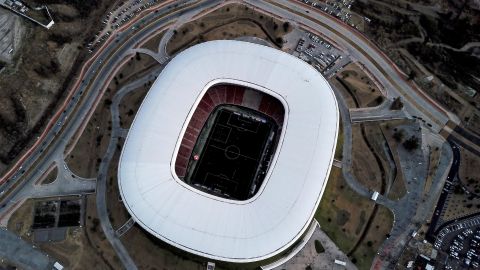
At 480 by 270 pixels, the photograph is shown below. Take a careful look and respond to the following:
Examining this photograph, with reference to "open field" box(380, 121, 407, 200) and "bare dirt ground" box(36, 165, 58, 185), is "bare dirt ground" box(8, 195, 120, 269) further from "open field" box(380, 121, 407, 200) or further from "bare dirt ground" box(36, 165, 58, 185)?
"open field" box(380, 121, 407, 200)

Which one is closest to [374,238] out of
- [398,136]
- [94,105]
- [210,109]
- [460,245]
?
[460,245]

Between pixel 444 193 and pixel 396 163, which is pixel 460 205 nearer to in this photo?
pixel 444 193

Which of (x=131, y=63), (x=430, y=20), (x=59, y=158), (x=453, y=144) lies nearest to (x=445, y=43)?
(x=430, y=20)

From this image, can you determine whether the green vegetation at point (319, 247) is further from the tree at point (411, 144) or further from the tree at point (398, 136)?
the tree at point (398, 136)

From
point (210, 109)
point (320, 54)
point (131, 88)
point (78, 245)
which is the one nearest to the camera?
point (78, 245)

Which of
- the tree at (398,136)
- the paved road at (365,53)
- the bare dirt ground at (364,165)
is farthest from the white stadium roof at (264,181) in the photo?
the paved road at (365,53)
